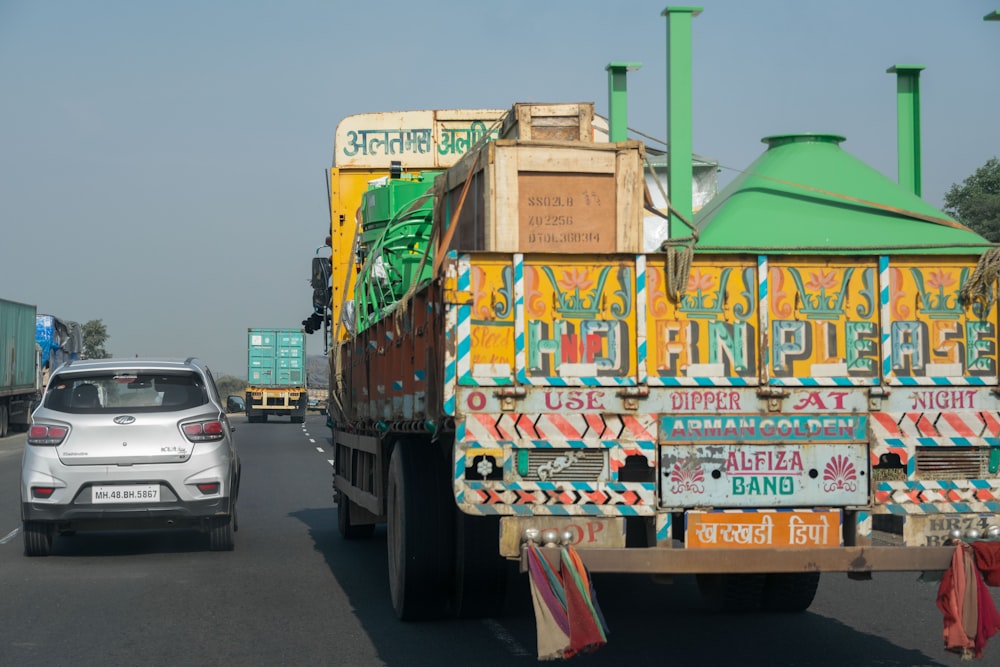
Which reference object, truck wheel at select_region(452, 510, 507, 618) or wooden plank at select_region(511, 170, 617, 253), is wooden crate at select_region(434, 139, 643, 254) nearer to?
wooden plank at select_region(511, 170, 617, 253)

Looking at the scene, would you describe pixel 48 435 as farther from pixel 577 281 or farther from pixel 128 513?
pixel 577 281

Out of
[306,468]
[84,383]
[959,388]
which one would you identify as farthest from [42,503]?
[306,468]

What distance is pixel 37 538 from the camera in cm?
1078

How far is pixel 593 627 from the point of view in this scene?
538 centimetres

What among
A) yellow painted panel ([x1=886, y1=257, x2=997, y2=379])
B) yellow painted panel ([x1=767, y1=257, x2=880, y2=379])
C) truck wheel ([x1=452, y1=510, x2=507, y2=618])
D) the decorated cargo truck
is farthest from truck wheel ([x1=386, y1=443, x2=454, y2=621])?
yellow painted panel ([x1=886, y1=257, x2=997, y2=379])

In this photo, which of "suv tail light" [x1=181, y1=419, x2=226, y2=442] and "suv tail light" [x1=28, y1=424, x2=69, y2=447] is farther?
"suv tail light" [x1=181, y1=419, x2=226, y2=442]

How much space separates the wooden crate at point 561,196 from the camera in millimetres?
6613

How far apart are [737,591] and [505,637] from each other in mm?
1719

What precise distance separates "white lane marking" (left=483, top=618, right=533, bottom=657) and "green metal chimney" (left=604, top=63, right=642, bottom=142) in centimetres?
339

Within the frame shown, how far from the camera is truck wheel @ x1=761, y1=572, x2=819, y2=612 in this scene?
26.2 ft

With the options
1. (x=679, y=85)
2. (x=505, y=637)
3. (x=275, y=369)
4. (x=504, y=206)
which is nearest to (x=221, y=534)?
(x=505, y=637)

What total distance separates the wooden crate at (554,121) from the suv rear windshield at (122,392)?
440 centimetres

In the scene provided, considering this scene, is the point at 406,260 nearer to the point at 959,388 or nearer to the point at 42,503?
the point at 42,503

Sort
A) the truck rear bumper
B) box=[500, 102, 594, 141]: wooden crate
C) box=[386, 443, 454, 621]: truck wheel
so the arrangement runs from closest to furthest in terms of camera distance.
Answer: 1. the truck rear bumper
2. box=[386, 443, 454, 621]: truck wheel
3. box=[500, 102, 594, 141]: wooden crate
